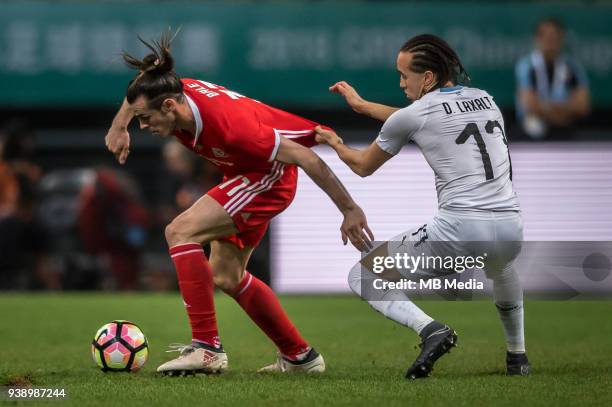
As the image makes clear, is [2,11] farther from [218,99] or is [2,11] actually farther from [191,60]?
[218,99]

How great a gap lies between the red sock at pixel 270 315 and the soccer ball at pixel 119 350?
1.97 feet

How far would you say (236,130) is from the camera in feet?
18.8

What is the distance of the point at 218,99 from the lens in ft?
19.5

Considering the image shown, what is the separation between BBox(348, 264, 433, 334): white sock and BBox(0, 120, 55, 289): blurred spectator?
8.71 meters

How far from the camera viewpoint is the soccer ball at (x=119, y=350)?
235 inches

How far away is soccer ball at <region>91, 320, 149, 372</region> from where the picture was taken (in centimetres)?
597

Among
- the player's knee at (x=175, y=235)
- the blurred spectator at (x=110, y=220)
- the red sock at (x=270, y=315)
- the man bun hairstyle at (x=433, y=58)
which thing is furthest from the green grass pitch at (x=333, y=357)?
the blurred spectator at (x=110, y=220)

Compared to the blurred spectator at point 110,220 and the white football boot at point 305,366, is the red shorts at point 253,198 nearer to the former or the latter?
the white football boot at point 305,366

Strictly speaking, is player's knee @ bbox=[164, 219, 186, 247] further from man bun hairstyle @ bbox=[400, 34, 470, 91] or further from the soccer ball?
man bun hairstyle @ bbox=[400, 34, 470, 91]

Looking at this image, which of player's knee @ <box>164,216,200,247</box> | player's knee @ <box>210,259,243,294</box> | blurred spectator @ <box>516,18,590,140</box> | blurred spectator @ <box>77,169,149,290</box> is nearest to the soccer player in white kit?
player's knee @ <box>210,259,243,294</box>

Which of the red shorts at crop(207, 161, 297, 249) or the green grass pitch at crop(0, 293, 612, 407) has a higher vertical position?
the red shorts at crop(207, 161, 297, 249)

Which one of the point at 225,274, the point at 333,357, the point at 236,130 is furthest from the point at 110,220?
the point at 236,130

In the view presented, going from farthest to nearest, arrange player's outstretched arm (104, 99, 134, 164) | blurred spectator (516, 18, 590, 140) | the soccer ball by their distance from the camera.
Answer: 1. blurred spectator (516, 18, 590, 140)
2. player's outstretched arm (104, 99, 134, 164)
3. the soccer ball

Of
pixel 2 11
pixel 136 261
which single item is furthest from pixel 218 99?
pixel 2 11
